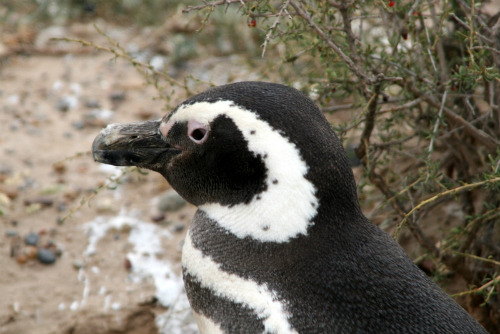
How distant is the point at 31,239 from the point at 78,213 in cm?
29

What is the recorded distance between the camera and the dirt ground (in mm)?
2410

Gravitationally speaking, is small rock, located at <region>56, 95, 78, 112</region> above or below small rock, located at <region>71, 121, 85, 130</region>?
below

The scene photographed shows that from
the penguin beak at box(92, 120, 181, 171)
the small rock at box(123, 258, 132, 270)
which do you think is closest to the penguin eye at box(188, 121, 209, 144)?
the penguin beak at box(92, 120, 181, 171)

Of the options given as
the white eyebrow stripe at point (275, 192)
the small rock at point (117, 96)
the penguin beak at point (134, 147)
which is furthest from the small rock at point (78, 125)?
the white eyebrow stripe at point (275, 192)

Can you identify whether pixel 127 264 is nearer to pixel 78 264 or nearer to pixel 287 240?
pixel 78 264

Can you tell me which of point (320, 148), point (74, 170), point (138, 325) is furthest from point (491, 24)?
point (74, 170)

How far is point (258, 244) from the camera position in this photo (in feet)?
4.65

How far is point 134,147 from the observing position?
1.63m

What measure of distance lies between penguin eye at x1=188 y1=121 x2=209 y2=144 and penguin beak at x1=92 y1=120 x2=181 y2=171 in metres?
0.11

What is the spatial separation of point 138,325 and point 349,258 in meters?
1.28

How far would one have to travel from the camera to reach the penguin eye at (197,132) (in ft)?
4.89

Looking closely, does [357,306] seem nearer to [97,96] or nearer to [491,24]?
[491,24]

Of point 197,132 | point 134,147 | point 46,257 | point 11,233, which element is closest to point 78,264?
point 46,257

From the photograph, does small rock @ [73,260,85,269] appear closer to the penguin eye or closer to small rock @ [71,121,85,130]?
small rock @ [71,121,85,130]
